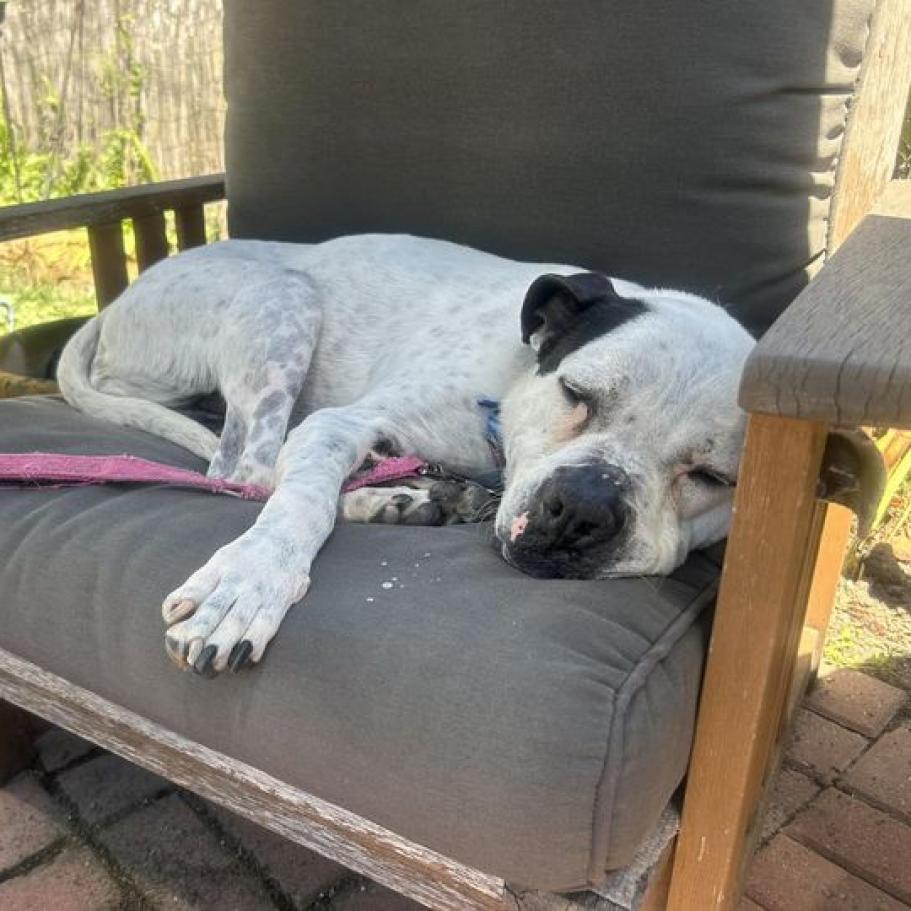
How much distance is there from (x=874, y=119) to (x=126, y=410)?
181 centimetres

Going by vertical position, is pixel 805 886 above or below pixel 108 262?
below

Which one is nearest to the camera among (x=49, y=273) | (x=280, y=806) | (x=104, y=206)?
(x=280, y=806)

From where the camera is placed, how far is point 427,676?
1.31 m

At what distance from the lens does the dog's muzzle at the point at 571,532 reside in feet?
5.16

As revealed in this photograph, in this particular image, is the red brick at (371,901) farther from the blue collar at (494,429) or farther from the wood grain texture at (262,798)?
the blue collar at (494,429)

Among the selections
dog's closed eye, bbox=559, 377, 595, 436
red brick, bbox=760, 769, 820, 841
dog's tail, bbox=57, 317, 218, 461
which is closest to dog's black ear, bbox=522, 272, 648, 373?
dog's closed eye, bbox=559, 377, 595, 436

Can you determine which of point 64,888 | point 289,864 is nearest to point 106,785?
point 64,888

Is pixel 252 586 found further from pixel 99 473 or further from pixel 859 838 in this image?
pixel 859 838

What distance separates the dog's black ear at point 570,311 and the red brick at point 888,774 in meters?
1.24

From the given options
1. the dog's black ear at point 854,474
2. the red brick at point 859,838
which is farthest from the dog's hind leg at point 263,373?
the red brick at point 859,838

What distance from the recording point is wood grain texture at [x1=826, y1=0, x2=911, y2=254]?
225cm

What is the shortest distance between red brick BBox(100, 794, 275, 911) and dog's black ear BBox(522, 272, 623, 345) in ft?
3.92

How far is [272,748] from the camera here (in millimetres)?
1418

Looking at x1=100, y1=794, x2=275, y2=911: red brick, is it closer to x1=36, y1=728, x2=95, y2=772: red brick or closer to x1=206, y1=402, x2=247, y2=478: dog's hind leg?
x1=36, y1=728, x2=95, y2=772: red brick
